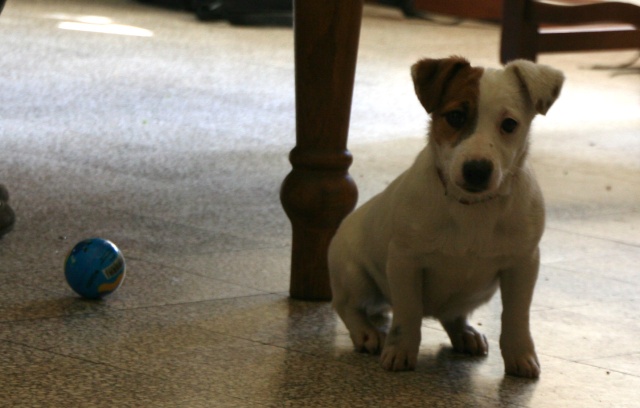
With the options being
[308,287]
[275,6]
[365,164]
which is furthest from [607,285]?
[275,6]

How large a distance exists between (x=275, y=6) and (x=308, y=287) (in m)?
6.52

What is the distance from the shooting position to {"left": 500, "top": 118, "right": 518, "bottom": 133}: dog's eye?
5.91 feet

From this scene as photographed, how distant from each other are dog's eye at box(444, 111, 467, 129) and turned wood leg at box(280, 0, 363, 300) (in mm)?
515

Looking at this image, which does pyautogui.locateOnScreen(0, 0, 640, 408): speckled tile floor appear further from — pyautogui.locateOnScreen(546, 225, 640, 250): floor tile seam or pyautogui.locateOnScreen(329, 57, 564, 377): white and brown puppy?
pyautogui.locateOnScreen(329, 57, 564, 377): white and brown puppy

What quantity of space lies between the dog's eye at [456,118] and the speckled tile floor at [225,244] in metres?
0.47

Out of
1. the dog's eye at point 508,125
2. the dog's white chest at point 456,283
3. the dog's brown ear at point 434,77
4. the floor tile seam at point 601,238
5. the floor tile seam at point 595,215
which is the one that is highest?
the dog's brown ear at point 434,77

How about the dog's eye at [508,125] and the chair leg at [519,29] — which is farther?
the chair leg at [519,29]

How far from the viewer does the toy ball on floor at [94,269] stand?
7.17 ft

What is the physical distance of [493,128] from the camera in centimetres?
179

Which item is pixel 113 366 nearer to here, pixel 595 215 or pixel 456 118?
pixel 456 118

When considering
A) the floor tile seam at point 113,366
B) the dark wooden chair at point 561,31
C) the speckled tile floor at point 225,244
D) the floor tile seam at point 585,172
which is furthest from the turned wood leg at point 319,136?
the dark wooden chair at point 561,31

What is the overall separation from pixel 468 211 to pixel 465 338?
1.08 ft

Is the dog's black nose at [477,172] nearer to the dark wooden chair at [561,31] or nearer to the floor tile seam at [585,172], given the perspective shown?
the floor tile seam at [585,172]

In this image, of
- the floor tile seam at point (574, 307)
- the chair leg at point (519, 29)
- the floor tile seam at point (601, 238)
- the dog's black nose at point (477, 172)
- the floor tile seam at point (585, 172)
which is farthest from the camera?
the chair leg at point (519, 29)
